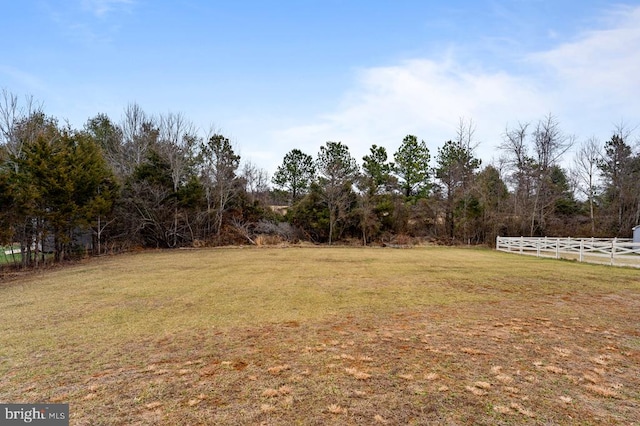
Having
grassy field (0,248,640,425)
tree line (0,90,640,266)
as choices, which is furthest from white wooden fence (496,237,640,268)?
tree line (0,90,640,266)

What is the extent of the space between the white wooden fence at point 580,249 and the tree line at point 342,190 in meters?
6.80

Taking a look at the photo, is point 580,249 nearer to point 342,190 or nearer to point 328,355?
point 328,355

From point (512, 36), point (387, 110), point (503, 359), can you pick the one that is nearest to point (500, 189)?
point (387, 110)

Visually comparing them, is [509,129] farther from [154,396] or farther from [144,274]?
[154,396]

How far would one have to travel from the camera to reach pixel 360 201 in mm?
25688

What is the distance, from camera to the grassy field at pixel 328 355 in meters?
2.37

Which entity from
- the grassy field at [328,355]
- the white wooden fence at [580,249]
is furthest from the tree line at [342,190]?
the grassy field at [328,355]

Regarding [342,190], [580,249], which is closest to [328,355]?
[580,249]

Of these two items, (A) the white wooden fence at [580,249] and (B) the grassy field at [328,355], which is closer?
(B) the grassy field at [328,355]

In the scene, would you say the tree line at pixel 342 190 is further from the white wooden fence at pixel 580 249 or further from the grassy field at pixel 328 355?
the grassy field at pixel 328 355

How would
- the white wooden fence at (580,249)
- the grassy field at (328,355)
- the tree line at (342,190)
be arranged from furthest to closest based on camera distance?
1. the tree line at (342,190)
2. the white wooden fence at (580,249)
3. the grassy field at (328,355)

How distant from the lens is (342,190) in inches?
1011

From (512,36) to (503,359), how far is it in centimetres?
1342

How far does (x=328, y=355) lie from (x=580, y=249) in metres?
14.0
